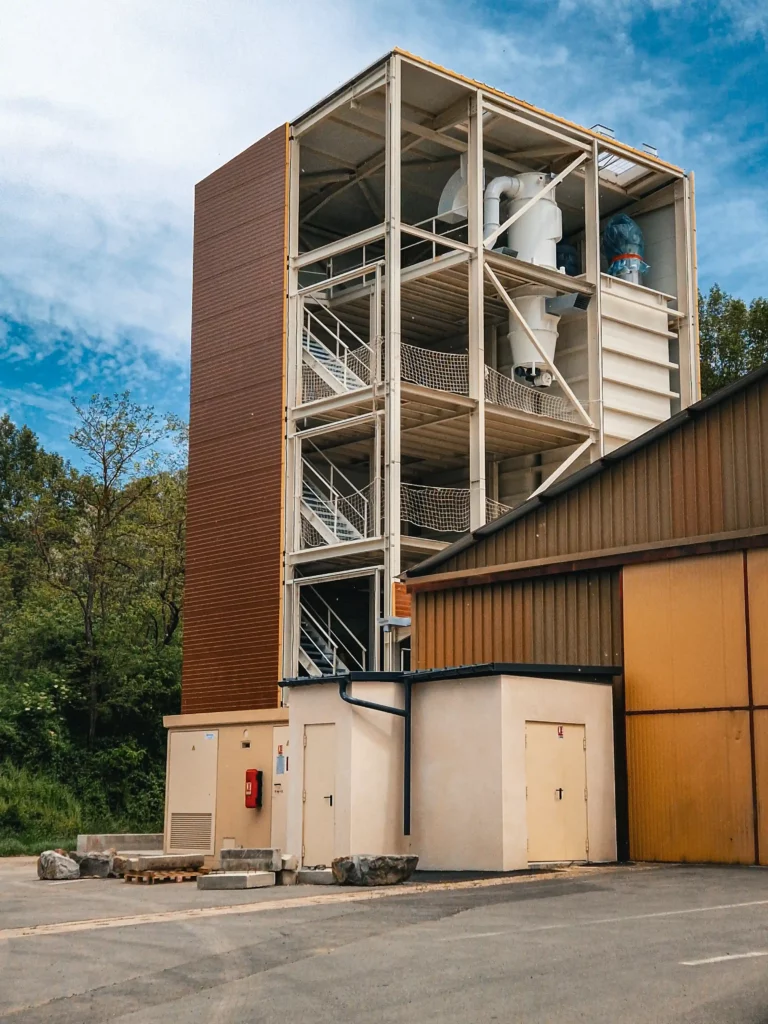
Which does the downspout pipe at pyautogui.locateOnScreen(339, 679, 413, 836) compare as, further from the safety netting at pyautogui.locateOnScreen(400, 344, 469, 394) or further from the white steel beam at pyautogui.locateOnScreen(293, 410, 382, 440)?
the safety netting at pyautogui.locateOnScreen(400, 344, 469, 394)

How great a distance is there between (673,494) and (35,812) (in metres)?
21.4

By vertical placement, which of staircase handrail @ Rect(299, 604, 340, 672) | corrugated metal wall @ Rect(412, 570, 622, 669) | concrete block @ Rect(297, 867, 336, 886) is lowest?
concrete block @ Rect(297, 867, 336, 886)

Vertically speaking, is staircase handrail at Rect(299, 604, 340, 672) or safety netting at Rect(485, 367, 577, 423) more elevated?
safety netting at Rect(485, 367, 577, 423)

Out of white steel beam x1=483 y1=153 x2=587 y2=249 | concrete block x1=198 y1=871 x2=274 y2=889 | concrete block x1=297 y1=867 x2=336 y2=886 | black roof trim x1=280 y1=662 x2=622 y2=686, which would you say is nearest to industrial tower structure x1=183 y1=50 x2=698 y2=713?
white steel beam x1=483 y1=153 x2=587 y2=249

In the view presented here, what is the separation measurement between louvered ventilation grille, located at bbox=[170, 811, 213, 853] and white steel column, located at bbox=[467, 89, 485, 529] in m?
10.8

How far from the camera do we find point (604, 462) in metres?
22.0

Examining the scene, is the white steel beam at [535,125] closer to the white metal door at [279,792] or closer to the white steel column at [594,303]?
the white steel column at [594,303]

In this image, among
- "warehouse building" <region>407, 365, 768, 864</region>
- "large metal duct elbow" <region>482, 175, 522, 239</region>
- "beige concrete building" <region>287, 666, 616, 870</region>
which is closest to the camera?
"beige concrete building" <region>287, 666, 616, 870</region>

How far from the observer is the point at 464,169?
3672 cm

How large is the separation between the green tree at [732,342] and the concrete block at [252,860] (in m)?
36.6

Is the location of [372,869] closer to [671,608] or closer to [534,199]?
[671,608]

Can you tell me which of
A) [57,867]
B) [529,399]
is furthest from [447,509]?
[57,867]

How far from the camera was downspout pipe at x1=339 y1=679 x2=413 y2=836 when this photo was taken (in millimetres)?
19922

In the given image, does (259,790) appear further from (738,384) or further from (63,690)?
(63,690)
